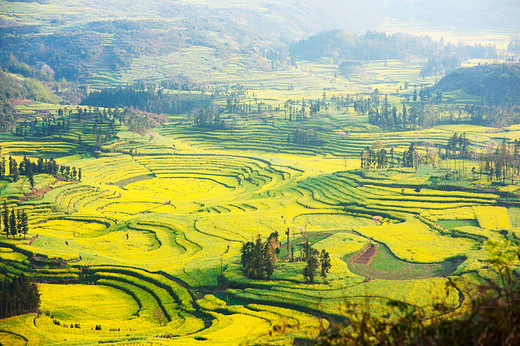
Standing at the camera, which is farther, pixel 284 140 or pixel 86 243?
pixel 284 140

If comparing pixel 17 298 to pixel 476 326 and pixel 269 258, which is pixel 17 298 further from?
pixel 476 326

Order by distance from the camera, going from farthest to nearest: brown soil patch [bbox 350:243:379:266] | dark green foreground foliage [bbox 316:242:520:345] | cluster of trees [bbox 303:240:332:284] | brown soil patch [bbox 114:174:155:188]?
1. brown soil patch [bbox 114:174:155:188]
2. brown soil patch [bbox 350:243:379:266]
3. cluster of trees [bbox 303:240:332:284]
4. dark green foreground foliage [bbox 316:242:520:345]

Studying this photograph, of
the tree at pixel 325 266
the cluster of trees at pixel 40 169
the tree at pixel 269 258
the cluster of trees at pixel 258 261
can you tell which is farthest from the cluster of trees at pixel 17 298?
the cluster of trees at pixel 40 169

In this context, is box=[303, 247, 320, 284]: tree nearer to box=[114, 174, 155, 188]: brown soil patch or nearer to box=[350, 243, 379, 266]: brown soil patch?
box=[350, 243, 379, 266]: brown soil patch

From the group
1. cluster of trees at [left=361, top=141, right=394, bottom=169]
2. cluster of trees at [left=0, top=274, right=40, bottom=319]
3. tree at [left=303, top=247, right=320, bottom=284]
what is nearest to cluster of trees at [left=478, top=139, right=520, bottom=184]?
cluster of trees at [left=361, top=141, right=394, bottom=169]

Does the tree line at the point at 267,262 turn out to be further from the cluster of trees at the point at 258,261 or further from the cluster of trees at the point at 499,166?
the cluster of trees at the point at 499,166

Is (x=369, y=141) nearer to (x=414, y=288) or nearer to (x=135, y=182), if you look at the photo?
(x=135, y=182)

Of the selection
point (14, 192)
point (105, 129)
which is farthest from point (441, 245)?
point (105, 129)

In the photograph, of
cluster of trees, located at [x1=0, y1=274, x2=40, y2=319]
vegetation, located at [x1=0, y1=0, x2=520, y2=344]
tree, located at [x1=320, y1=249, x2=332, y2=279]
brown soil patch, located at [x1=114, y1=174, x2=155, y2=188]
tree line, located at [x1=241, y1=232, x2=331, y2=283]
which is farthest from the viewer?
brown soil patch, located at [x1=114, y1=174, x2=155, y2=188]
